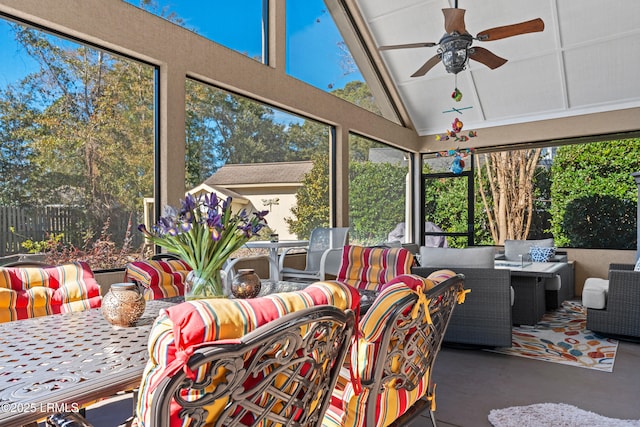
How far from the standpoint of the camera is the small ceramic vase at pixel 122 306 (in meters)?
1.61

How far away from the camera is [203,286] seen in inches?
73.7

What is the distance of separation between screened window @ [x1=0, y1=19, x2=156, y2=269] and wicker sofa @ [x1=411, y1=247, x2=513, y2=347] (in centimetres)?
269

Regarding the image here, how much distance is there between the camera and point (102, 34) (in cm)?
354

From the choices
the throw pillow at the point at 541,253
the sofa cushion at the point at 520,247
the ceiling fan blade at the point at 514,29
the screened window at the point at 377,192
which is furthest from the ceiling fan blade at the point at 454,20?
the sofa cushion at the point at 520,247

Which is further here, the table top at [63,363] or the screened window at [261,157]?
the screened window at [261,157]

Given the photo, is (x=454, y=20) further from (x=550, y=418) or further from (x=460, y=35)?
(x=550, y=418)

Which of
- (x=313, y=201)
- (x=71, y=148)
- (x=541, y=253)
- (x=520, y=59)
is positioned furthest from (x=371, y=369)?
(x=520, y=59)

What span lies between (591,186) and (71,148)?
25.2 ft

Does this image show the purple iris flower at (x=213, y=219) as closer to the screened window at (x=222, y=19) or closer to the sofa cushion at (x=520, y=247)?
the screened window at (x=222, y=19)

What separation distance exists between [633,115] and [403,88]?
3530mm

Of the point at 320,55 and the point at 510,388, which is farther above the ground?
the point at 320,55

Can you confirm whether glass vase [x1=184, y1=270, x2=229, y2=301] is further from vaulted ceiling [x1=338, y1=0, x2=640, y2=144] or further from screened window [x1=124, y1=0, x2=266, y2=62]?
vaulted ceiling [x1=338, y1=0, x2=640, y2=144]

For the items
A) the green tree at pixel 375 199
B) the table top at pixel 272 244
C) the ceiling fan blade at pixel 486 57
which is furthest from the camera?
the green tree at pixel 375 199

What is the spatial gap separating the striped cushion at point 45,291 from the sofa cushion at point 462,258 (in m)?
2.86
